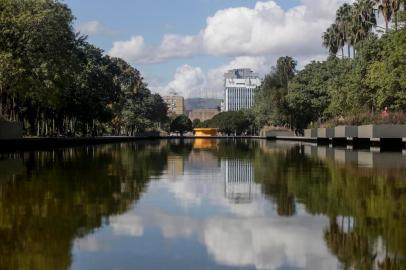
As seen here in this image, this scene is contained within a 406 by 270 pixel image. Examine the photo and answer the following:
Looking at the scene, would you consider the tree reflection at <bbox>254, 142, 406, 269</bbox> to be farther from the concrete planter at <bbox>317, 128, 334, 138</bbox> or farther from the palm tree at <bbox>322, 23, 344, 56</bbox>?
the palm tree at <bbox>322, 23, 344, 56</bbox>

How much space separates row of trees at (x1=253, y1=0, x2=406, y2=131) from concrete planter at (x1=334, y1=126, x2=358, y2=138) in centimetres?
325

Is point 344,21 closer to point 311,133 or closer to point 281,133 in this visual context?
point 311,133

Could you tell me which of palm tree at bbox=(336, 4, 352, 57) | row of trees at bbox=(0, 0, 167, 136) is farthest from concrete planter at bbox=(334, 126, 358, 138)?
row of trees at bbox=(0, 0, 167, 136)

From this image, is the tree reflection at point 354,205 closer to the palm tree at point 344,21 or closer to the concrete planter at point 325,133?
the concrete planter at point 325,133

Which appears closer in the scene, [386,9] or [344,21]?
[386,9]

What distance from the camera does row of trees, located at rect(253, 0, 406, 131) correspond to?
49.4 metres

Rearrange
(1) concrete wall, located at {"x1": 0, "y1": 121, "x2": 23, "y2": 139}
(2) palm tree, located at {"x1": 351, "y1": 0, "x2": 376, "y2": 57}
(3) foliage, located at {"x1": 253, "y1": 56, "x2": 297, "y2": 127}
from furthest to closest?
1. (3) foliage, located at {"x1": 253, "y1": 56, "x2": 297, "y2": 127}
2. (2) palm tree, located at {"x1": 351, "y1": 0, "x2": 376, "y2": 57}
3. (1) concrete wall, located at {"x1": 0, "y1": 121, "x2": 23, "y2": 139}

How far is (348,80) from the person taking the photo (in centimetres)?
7062

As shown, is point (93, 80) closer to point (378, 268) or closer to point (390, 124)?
point (390, 124)

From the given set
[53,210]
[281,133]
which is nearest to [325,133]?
[281,133]

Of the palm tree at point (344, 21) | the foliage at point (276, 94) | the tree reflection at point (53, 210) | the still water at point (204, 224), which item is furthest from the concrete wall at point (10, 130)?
the foliage at point (276, 94)

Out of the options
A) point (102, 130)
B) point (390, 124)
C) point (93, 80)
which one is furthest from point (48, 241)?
point (102, 130)

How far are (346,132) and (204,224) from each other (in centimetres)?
5052

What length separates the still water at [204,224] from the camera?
8.09 metres
